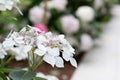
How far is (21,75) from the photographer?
100 centimetres

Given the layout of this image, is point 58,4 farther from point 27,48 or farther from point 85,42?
point 27,48

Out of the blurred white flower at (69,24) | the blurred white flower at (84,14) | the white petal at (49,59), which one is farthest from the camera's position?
the blurred white flower at (84,14)

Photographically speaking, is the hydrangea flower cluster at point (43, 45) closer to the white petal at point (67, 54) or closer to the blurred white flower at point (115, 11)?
the white petal at point (67, 54)

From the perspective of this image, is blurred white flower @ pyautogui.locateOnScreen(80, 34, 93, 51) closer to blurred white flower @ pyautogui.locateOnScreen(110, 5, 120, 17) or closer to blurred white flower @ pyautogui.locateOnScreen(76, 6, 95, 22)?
blurred white flower @ pyautogui.locateOnScreen(76, 6, 95, 22)

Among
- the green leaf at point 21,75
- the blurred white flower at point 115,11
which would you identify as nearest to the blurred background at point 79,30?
the blurred white flower at point 115,11

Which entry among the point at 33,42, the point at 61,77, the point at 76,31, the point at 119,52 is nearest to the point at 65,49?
the point at 33,42

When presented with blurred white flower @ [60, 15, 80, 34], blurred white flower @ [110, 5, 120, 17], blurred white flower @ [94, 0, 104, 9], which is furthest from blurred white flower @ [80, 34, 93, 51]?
blurred white flower @ [110, 5, 120, 17]

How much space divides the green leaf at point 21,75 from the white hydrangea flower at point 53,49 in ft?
0.31

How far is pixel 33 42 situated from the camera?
3.18 ft

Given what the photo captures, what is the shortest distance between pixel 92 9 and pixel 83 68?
67 centimetres

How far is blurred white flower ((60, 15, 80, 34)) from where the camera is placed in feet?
8.93

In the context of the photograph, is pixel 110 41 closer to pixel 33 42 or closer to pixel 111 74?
pixel 111 74

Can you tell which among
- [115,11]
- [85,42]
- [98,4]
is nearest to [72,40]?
[85,42]

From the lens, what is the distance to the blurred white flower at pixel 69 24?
8.93 feet
